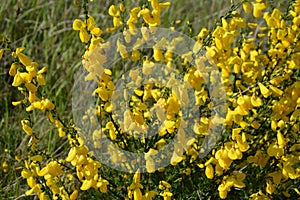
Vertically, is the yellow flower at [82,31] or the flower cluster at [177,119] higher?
the yellow flower at [82,31]

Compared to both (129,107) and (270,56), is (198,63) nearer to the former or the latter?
(129,107)

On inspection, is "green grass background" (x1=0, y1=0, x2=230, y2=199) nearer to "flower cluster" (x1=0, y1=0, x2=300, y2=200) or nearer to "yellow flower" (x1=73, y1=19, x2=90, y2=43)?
"flower cluster" (x1=0, y1=0, x2=300, y2=200)

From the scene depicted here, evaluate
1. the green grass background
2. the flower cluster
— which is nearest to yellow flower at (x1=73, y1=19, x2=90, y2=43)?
the flower cluster

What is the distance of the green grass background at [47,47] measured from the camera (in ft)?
9.72

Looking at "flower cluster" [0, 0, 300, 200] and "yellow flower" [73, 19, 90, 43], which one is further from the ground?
"yellow flower" [73, 19, 90, 43]

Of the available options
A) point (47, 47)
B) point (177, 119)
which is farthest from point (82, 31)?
point (47, 47)

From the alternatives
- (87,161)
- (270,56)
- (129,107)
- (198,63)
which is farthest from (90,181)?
(270,56)

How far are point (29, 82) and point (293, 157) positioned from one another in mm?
1044

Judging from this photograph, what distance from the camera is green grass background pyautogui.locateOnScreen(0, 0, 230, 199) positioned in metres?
2.96

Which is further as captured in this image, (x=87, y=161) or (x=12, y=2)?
(x=12, y=2)

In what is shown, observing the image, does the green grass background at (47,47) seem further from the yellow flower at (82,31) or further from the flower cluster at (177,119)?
the yellow flower at (82,31)

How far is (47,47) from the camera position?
372 cm

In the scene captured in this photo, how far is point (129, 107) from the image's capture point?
7.09 feet

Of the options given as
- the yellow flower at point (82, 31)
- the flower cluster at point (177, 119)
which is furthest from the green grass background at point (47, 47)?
the yellow flower at point (82, 31)
